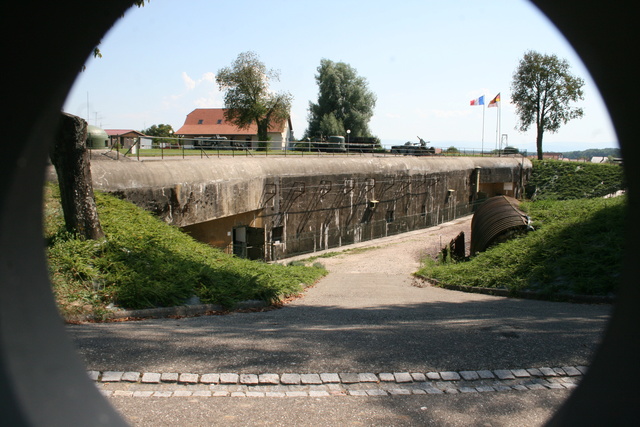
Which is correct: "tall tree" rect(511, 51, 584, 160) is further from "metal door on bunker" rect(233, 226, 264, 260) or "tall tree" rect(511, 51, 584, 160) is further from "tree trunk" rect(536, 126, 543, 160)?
"metal door on bunker" rect(233, 226, 264, 260)

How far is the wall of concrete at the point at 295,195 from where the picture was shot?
15.0 m

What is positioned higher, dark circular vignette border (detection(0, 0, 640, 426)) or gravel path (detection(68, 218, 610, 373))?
dark circular vignette border (detection(0, 0, 640, 426))

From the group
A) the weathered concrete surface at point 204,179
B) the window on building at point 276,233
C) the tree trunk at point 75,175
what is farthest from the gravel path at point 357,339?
the window on building at point 276,233

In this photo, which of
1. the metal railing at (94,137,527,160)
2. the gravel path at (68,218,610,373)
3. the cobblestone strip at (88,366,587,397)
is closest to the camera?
the cobblestone strip at (88,366,587,397)

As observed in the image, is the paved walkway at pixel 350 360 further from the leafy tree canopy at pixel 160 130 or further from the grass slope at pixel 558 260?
the leafy tree canopy at pixel 160 130

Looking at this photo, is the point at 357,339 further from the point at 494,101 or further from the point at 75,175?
the point at 494,101

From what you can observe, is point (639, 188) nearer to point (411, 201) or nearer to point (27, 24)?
point (27, 24)

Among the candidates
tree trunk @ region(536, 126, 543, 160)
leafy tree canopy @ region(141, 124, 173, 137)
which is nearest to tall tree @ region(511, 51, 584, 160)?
tree trunk @ region(536, 126, 543, 160)

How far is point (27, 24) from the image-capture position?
7.48 feet

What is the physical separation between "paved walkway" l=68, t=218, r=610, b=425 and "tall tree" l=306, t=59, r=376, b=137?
157ft

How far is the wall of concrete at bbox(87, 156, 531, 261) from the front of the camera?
49.1ft

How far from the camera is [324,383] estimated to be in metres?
4.84

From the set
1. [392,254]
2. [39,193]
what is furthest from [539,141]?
[39,193]

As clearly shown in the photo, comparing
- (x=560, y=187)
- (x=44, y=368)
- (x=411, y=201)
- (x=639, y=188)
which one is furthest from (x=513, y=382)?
(x=560, y=187)
